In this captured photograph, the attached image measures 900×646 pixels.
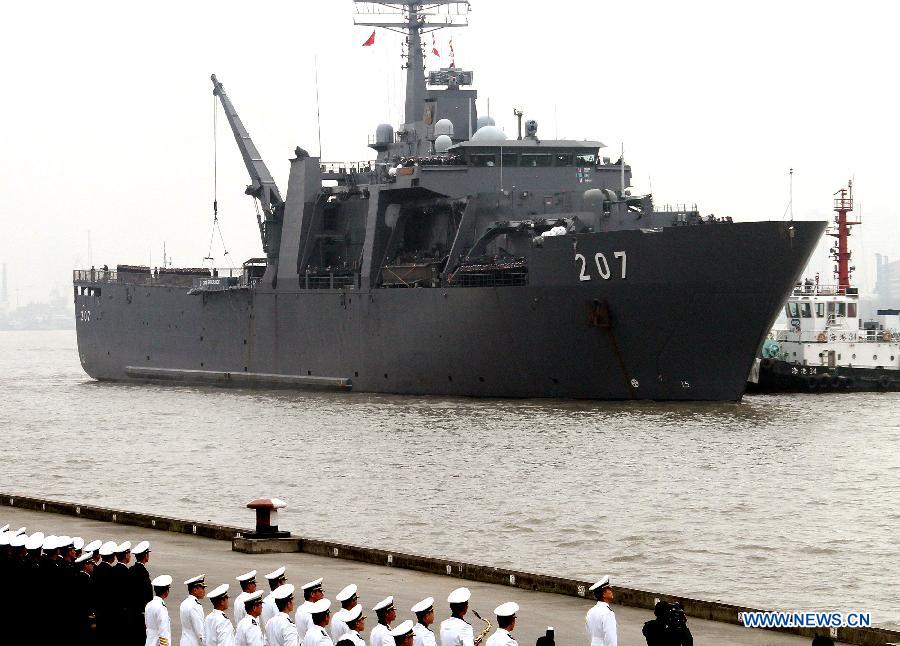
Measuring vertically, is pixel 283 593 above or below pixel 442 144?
below

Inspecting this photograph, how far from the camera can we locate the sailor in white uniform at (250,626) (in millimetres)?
10180

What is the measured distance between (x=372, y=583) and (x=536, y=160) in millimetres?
28698

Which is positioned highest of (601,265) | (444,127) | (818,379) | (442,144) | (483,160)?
(444,127)

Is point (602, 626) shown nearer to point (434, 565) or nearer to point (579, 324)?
point (434, 565)

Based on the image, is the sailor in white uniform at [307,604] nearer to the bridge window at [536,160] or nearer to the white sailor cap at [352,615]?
the white sailor cap at [352,615]

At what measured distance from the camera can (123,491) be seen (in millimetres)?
24656

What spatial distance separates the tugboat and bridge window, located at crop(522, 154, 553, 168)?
8.93 m

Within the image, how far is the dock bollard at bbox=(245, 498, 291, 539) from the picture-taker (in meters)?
16.2

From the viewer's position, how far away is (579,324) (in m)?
34.4

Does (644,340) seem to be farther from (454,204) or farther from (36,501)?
(36,501)

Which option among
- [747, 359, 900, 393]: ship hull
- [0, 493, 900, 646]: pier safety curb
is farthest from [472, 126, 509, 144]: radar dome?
[0, 493, 900, 646]: pier safety curb

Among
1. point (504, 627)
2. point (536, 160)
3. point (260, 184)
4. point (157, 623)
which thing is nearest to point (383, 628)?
point (504, 627)

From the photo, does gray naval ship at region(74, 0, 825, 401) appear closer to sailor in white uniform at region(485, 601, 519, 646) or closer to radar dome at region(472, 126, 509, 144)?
radar dome at region(472, 126, 509, 144)

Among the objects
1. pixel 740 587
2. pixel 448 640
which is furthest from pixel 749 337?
pixel 448 640
